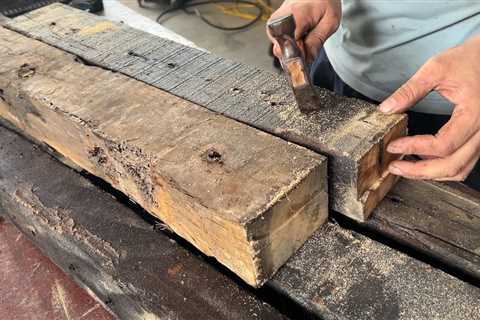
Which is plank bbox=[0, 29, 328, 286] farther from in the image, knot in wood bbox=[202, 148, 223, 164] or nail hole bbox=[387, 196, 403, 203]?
nail hole bbox=[387, 196, 403, 203]

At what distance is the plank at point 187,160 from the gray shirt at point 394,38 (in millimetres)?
539

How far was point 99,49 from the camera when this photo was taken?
137 cm

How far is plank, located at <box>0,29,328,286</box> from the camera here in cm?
83

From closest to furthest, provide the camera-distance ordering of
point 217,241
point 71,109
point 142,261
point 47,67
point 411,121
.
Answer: point 217,241, point 142,261, point 71,109, point 47,67, point 411,121

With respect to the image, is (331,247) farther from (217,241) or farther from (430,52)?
(430,52)

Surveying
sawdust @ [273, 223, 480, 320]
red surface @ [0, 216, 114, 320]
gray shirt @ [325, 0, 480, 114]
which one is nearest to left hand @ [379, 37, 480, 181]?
sawdust @ [273, 223, 480, 320]

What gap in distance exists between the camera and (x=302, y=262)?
0.91m

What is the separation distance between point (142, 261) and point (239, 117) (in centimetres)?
34

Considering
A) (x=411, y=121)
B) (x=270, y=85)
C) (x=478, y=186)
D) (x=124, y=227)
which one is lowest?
(x=478, y=186)

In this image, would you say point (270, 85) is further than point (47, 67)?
No

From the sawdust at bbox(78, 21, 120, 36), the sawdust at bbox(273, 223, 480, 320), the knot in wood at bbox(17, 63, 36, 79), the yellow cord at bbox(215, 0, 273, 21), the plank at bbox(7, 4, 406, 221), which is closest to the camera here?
the sawdust at bbox(273, 223, 480, 320)

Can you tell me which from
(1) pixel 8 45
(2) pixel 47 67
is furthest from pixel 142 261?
(1) pixel 8 45

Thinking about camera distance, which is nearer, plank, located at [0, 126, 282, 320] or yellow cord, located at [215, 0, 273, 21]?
plank, located at [0, 126, 282, 320]

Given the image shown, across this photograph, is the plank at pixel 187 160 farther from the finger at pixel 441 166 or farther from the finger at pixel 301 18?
the finger at pixel 301 18
